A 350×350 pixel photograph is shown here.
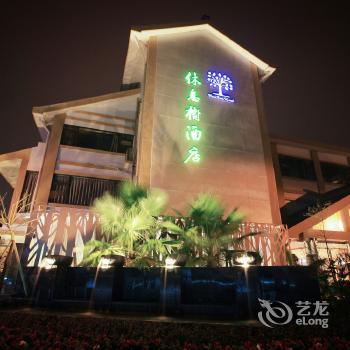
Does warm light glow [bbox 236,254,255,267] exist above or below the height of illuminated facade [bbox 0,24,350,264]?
below

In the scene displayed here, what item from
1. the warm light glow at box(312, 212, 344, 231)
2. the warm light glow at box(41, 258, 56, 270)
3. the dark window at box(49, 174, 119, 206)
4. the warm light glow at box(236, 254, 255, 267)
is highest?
the dark window at box(49, 174, 119, 206)

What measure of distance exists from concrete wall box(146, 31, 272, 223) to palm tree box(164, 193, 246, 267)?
98.5 inches

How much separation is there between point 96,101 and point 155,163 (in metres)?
5.95

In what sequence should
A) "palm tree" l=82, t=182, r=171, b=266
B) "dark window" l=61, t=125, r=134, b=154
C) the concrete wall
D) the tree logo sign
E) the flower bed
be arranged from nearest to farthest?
1. the flower bed
2. "palm tree" l=82, t=182, r=171, b=266
3. the concrete wall
4. the tree logo sign
5. "dark window" l=61, t=125, r=134, b=154

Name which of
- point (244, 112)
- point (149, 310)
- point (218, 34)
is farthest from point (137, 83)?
point (149, 310)

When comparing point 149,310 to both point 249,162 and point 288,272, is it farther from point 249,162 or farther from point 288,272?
point 249,162

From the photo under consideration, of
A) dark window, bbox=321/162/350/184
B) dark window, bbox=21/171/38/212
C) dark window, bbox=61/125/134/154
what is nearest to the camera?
dark window, bbox=21/171/38/212

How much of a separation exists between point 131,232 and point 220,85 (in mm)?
10281

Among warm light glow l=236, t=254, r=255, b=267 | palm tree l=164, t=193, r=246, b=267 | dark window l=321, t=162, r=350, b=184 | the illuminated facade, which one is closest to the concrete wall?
the illuminated facade

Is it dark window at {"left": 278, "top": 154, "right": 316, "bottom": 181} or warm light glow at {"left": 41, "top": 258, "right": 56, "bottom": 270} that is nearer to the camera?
warm light glow at {"left": 41, "top": 258, "right": 56, "bottom": 270}

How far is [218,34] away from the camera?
1744 cm

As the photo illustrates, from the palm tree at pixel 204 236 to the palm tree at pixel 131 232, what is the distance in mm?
611

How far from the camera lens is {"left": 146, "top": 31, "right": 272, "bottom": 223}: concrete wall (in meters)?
13.0

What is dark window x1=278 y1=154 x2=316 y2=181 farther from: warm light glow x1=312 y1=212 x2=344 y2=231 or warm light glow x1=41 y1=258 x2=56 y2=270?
warm light glow x1=41 y1=258 x2=56 y2=270
